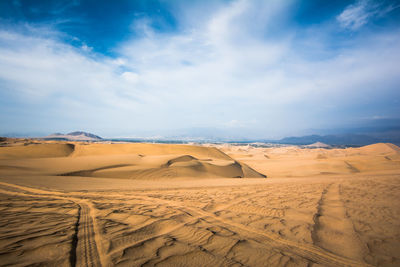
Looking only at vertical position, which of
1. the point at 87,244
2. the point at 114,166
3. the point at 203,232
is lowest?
the point at 114,166

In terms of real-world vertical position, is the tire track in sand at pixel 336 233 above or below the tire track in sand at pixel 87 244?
below

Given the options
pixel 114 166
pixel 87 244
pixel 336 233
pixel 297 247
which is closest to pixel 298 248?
pixel 297 247

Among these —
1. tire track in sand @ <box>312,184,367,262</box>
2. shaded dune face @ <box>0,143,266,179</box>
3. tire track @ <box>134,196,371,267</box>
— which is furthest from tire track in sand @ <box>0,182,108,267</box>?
shaded dune face @ <box>0,143,266,179</box>

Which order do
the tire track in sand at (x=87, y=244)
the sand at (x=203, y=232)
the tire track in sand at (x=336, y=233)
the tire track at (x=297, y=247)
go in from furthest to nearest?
the tire track in sand at (x=336, y=233), the tire track at (x=297, y=247), the sand at (x=203, y=232), the tire track in sand at (x=87, y=244)

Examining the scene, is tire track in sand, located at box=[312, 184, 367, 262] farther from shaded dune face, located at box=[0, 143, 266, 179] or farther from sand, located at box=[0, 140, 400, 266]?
shaded dune face, located at box=[0, 143, 266, 179]

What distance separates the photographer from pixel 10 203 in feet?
12.3

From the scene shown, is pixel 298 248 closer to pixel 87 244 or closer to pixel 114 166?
pixel 87 244

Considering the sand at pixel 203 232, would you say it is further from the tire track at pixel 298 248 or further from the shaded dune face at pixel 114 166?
the shaded dune face at pixel 114 166

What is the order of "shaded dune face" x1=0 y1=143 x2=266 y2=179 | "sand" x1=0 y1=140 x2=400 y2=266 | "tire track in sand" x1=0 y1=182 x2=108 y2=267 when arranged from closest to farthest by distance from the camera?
"tire track in sand" x1=0 y1=182 x2=108 y2=267 → "sand" x1=0 y1=140 x2=400 y2=266 → "shaded dune face" x1=0 y1=143 x2=266 y2=179

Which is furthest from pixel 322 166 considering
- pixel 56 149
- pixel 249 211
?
pixel 56 149

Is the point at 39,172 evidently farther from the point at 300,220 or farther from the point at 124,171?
the point at 300,220

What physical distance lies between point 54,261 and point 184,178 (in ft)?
30.0

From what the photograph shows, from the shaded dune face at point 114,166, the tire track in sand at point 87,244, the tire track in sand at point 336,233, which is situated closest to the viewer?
the tire track in sand at point 87,244

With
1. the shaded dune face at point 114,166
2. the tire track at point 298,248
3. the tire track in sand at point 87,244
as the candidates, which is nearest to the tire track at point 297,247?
the tire track at point 298,248
